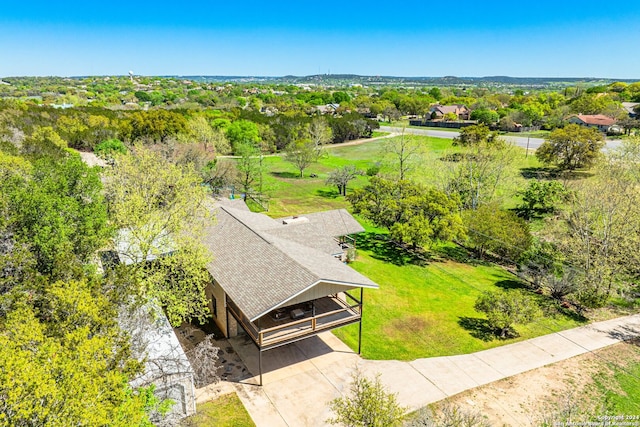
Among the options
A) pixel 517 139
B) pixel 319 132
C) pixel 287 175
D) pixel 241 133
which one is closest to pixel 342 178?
pixel 287 175

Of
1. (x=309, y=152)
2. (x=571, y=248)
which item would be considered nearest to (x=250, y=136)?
(x=309, y=152)

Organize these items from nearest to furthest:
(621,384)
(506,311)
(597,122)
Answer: (621,384) < (506,311) < (597,122)

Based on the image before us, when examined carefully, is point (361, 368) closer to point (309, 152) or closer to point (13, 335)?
point (13, 335)

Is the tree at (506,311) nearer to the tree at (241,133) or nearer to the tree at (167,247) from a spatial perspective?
the tree at (167,247)

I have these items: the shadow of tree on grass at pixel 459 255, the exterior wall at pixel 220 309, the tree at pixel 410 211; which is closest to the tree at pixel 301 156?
the tree at pixel 410 211

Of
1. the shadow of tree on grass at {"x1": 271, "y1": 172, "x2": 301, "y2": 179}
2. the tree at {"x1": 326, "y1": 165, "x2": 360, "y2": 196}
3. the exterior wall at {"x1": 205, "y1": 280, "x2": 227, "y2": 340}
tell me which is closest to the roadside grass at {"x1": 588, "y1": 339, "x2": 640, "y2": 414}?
the exterior wall at {"x1": 205, "y1": 280, "x2": 227, "y2": 340}

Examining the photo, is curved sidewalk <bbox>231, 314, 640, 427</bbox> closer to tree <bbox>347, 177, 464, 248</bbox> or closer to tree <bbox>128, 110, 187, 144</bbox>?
tree <bbox>347, 177, 464, 248</bbox>

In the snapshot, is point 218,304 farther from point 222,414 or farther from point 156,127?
point 156,127
